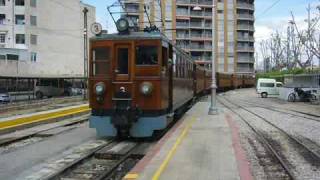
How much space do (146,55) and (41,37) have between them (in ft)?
272

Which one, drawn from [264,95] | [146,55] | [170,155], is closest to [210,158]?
[170,155]

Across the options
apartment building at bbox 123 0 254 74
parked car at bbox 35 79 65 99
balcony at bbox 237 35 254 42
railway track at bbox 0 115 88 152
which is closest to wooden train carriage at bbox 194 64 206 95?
railway track at bbox 0 115 88 152

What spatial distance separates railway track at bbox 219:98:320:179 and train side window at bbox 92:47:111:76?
16.8ft

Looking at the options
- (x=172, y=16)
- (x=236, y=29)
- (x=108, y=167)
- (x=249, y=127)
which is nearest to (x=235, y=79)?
(x=172, y=16)

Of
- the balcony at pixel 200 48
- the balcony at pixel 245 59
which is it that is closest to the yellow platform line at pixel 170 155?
the balcony at pixel 200 48

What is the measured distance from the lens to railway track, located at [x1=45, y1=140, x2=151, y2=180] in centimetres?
1188

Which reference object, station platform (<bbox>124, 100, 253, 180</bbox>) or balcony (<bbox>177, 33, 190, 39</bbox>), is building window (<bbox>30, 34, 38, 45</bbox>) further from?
station platform (<bbox>124, 100, 253, 180</bbox>)

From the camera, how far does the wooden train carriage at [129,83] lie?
54.1ft

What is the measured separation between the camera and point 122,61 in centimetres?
1677

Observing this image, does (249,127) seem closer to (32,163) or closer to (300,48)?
(32,163)

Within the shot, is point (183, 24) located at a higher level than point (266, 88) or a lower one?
higher

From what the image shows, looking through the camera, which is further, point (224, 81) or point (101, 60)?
point (224, 81)

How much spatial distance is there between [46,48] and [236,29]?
166ft

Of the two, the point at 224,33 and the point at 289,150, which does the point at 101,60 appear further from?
the point at 224,33
